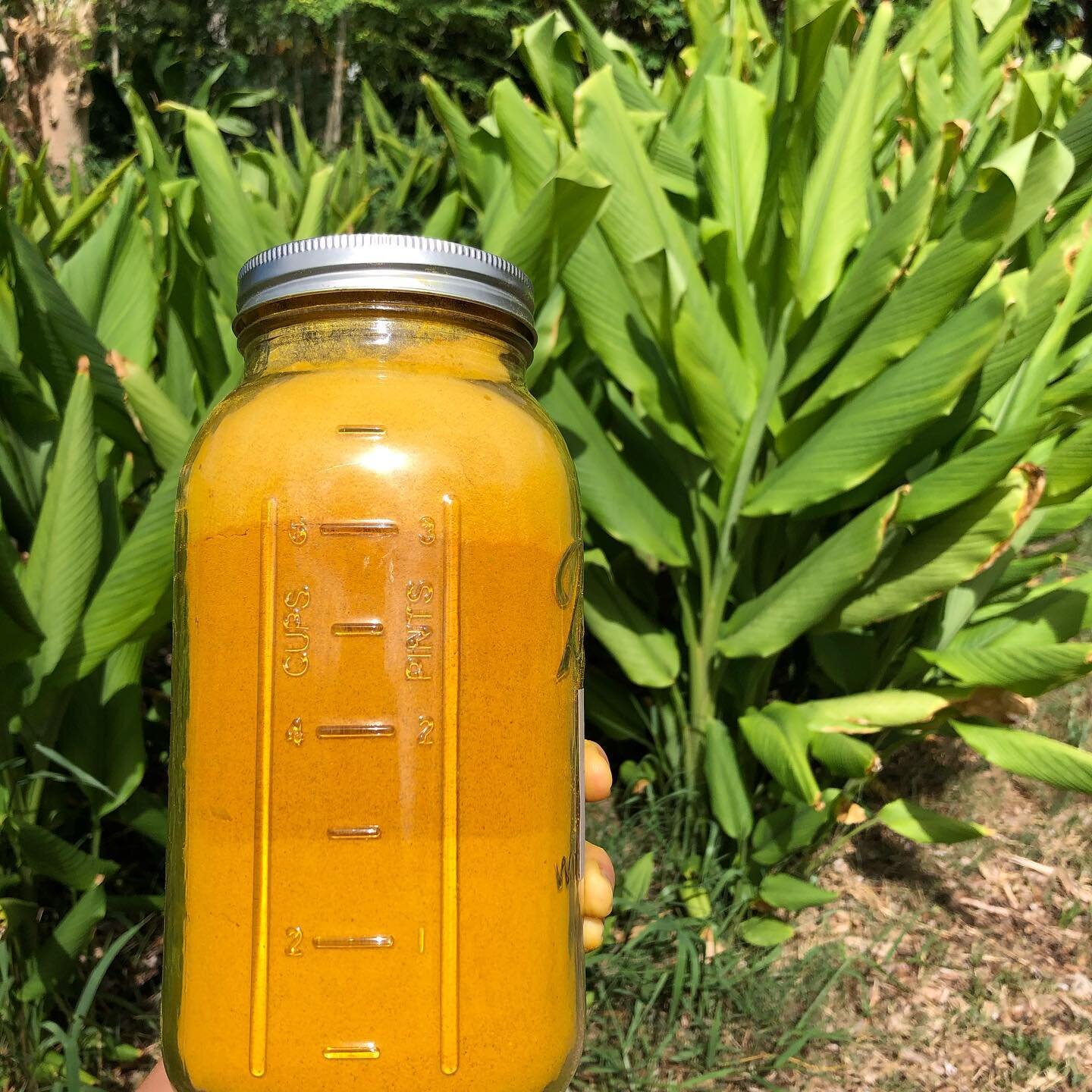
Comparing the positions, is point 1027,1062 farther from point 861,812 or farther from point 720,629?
point 720,629

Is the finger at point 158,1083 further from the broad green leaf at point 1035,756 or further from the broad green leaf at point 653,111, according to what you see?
the broad green leaf at point 653,111

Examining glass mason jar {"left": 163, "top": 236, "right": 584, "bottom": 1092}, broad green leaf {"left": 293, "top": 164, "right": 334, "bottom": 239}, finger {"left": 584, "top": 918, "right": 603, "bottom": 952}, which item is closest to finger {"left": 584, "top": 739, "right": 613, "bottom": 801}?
finger {"left": 584, "top": 918, "right": 603, "bottom": 952}

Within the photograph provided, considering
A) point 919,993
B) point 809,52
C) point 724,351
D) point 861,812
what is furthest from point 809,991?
point 809,52

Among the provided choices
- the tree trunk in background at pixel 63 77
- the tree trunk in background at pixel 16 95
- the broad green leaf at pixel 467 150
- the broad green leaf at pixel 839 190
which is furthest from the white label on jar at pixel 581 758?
the tree trunk in background at pixel 63 77

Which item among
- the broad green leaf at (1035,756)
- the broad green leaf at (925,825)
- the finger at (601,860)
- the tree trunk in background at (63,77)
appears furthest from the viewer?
the tree trunk in background at (63,77)

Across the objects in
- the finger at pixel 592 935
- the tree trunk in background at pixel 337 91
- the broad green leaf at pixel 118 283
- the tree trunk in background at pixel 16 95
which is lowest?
the finger at pixel 592 935

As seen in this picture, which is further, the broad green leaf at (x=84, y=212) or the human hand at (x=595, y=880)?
the broad green leaf at (x=84, y=212)

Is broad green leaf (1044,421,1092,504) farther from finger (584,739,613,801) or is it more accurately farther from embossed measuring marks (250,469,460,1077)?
embossed measuring marks (250,469,460,1077)
